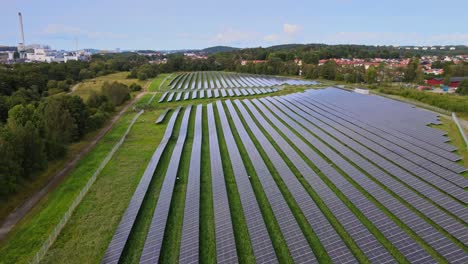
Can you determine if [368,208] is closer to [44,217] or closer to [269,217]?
[269,217]

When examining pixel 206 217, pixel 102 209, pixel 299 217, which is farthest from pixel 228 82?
pixel 299 217

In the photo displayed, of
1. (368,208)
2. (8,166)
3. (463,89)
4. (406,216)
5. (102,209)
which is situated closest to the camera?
(406,216)

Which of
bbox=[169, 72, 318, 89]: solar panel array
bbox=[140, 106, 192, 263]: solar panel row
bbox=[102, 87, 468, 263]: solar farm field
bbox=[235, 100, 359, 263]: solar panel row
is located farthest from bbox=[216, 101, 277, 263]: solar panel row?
bbox=[169, 72, 318, 89]: solar panel array

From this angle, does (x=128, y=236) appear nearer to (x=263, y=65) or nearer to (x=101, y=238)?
(x=101, y=238)

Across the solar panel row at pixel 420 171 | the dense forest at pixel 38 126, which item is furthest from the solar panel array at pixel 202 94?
the solar panel row at pixel 420 171

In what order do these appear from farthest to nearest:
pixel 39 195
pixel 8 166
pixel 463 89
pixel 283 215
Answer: pixel 463 89 → pixel 39 195 → pixel 8 166 → pixel 283 215

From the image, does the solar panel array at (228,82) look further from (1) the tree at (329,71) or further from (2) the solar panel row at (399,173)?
(2) the solar panel row at (399,173)

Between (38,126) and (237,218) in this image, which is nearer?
(237,218)
